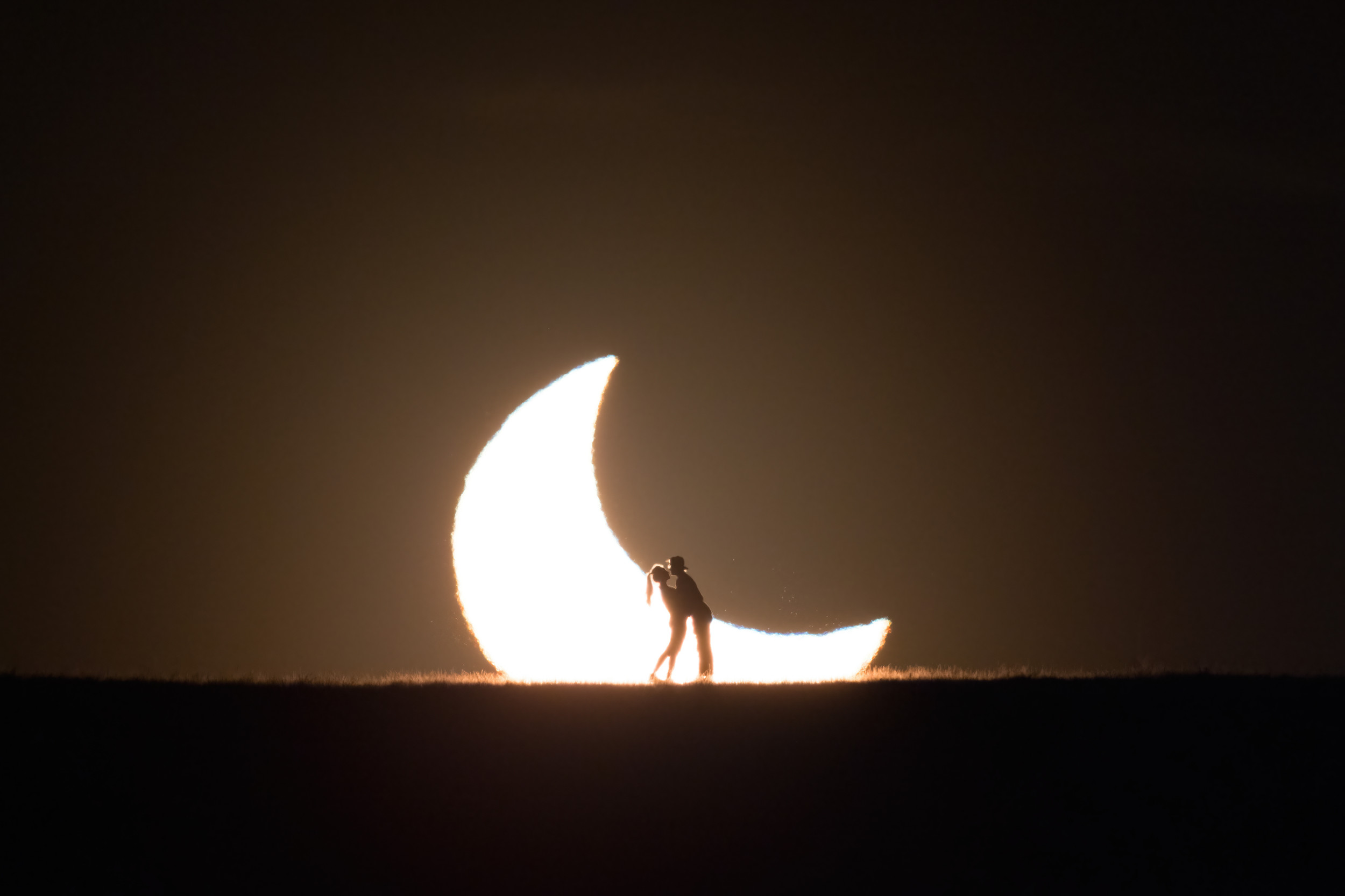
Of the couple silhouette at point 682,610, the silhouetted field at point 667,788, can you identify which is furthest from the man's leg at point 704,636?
the silhouetted field at point 667,788

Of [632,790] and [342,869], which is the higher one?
[632,790]

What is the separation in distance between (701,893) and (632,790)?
105cm

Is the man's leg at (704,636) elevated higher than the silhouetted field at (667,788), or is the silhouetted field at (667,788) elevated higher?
the man's leg at (704,636)

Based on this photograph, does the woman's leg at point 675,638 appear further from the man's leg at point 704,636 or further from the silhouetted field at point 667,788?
the silhouetted field at point 667,788

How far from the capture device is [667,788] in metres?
9.02

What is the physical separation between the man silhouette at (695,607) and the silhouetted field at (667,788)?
2.54 m

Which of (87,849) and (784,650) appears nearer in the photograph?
(87,849)

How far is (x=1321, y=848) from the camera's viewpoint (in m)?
8.73

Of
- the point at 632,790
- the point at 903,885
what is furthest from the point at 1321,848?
the point at 632,790

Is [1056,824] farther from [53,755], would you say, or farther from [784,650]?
[784,650]

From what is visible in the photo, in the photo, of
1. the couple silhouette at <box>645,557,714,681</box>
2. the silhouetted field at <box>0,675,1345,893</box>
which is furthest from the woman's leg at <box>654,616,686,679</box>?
the silhouetted field at <box>0,675,1345,893</box>

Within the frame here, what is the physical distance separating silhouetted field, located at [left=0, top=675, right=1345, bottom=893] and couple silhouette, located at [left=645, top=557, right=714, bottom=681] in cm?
250

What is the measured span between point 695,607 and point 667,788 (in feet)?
12.2

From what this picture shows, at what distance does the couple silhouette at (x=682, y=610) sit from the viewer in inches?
493
